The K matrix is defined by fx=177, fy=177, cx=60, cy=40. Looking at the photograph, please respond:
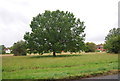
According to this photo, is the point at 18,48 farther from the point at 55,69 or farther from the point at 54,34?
the point at 55,69

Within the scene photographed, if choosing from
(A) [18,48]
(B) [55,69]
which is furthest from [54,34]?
(B) [55,69]

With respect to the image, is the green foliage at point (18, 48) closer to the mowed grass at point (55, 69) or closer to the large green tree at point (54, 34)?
the large green tree at point (54, 34)

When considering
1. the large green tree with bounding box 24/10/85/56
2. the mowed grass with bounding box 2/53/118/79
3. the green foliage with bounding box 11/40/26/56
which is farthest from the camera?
the green foliage with bounding box 11/40/26/56

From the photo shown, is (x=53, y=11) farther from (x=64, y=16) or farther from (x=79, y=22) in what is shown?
(x=79, y=22)

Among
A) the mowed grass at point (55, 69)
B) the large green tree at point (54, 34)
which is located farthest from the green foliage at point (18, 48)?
the mowed grass at point (55, 69)

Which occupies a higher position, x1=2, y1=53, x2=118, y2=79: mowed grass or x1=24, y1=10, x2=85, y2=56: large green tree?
x1=24, y1=10, x2=85, y2=56: large green tree

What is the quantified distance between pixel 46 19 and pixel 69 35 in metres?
7.80

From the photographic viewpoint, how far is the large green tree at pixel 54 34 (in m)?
46.3

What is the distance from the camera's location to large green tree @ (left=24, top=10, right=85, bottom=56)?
1822 inches

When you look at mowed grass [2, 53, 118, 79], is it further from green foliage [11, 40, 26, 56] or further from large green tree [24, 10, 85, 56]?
green foliage [11, 40, 26, 56]

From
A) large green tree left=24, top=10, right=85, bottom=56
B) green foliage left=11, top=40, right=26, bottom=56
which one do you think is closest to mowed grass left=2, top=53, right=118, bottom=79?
large green tree left=24, top=10, right=85, bottom=56

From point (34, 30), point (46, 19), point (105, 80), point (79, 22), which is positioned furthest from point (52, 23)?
point (105, 80)

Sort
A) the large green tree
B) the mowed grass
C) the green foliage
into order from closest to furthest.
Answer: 1. the mowed grass
2. the large green tree
3. the green foliage

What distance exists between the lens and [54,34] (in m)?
46.3
